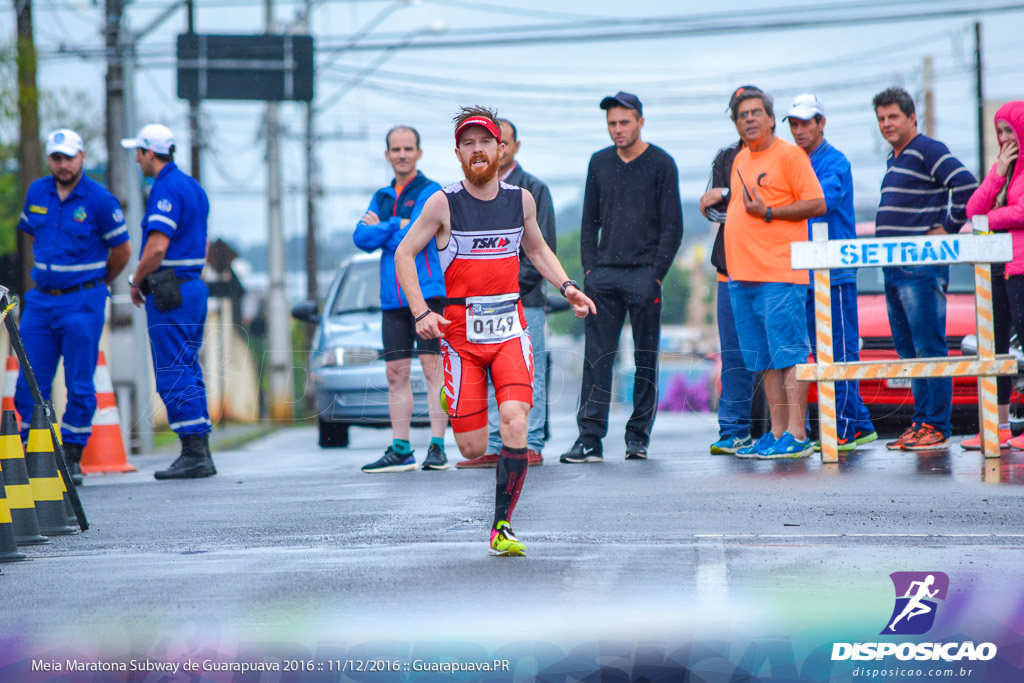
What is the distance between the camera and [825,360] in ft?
25.9

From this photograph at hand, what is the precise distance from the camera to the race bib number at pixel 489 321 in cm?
558

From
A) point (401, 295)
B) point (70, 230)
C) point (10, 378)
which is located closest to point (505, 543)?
point (401, 295)

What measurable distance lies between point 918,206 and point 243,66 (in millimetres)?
15361

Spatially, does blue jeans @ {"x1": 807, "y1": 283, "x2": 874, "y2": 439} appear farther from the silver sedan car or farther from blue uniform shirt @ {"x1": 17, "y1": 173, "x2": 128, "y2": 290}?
blue uniform shirt @ {"x1": 17, "y1": 173, "x2": 128, "y2": 290}

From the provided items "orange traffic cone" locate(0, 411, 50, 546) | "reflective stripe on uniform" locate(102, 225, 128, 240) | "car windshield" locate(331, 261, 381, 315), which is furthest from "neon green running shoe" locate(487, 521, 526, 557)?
"car windshield" locate(331, 261, 381, 315)

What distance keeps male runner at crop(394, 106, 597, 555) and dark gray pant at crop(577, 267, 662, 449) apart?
9.45ft

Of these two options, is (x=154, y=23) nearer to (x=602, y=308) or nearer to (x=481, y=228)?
(x=602, y=308)

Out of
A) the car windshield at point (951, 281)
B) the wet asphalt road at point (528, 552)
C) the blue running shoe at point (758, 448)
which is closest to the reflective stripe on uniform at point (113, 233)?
the wet asphalt road at point (528, 552)

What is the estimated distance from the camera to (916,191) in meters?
8.27

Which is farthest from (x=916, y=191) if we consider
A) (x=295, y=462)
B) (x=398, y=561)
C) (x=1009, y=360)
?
(x=295, y=462)

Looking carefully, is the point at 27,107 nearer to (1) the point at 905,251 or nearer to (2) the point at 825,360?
(2) the point at 825,360

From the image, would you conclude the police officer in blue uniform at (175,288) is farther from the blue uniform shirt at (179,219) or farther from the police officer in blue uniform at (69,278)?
the police officer in blue uniform at (69,278)

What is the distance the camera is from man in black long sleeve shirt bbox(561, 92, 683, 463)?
336 inches

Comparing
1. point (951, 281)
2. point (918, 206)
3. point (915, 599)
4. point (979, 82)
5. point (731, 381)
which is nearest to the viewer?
point (915, 599)
